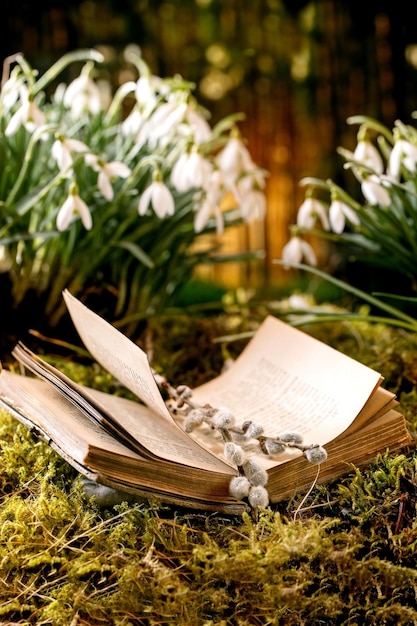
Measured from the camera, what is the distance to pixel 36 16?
9.17ft

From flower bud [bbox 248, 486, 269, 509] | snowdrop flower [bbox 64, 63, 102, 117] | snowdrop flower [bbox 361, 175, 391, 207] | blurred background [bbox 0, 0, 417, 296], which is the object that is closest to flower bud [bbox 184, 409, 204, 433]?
flower bud [bbox 248, 486, 269, 509]

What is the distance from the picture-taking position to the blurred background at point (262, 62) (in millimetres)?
2844

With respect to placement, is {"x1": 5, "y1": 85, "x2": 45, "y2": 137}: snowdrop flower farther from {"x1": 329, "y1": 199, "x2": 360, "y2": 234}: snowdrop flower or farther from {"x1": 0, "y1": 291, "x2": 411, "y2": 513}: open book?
{"x1": 329, "y1": 199, "x2": 360, "y2": 234}: snowdrop flower

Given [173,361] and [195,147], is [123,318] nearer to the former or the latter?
[173,361]

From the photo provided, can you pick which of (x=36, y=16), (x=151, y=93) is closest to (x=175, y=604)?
(x=151, y=93)

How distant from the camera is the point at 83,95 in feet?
3.32

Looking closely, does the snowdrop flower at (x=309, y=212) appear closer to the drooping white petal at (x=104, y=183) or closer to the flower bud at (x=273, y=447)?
the drooping white petal at (x=104, y=183)

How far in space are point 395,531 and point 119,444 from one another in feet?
0.84

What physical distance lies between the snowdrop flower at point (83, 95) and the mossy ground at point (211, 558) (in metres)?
0.61

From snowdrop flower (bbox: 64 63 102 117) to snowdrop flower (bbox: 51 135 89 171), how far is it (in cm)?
18

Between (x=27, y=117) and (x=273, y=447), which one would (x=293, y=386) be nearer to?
(x=273, y=447)

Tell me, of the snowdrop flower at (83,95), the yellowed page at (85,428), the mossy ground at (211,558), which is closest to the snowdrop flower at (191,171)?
the snowdrop flower at (83,95)

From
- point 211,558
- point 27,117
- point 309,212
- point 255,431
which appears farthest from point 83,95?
point 211,558

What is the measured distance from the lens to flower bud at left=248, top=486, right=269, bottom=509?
22.6 inches
